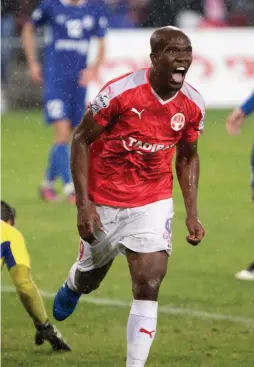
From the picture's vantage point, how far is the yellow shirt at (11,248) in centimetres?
642

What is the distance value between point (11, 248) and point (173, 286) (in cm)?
241

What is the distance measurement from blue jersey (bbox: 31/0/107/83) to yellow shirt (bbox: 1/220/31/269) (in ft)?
20.4

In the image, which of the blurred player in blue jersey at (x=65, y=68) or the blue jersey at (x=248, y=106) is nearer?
the blue jersey at (x=248, y=106)

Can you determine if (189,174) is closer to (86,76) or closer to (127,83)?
(127,83)

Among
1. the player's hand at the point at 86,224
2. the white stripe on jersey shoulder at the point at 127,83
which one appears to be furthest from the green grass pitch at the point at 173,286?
the white stripe on jersey shoulder at the point at 127,83

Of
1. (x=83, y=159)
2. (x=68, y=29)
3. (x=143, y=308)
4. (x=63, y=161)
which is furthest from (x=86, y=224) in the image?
(x=68, y=29)

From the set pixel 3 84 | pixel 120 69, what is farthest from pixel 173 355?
pixel 3 84

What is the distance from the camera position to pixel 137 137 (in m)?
6.17

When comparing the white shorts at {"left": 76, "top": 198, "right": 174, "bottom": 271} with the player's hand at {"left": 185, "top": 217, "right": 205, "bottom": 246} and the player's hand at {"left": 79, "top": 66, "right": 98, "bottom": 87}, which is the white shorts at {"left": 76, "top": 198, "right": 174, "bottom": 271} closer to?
the player's hand at {"left": 185, "top": 217, "right": 205, "bottom": 246}

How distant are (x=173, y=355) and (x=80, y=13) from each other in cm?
651

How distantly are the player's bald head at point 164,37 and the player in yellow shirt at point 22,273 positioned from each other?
4.48 feet

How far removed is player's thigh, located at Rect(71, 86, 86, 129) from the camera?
1248 centimetres

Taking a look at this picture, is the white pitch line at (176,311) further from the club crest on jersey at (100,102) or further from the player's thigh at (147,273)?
the club crest on jersey at (100,102)

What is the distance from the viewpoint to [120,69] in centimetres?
1928
